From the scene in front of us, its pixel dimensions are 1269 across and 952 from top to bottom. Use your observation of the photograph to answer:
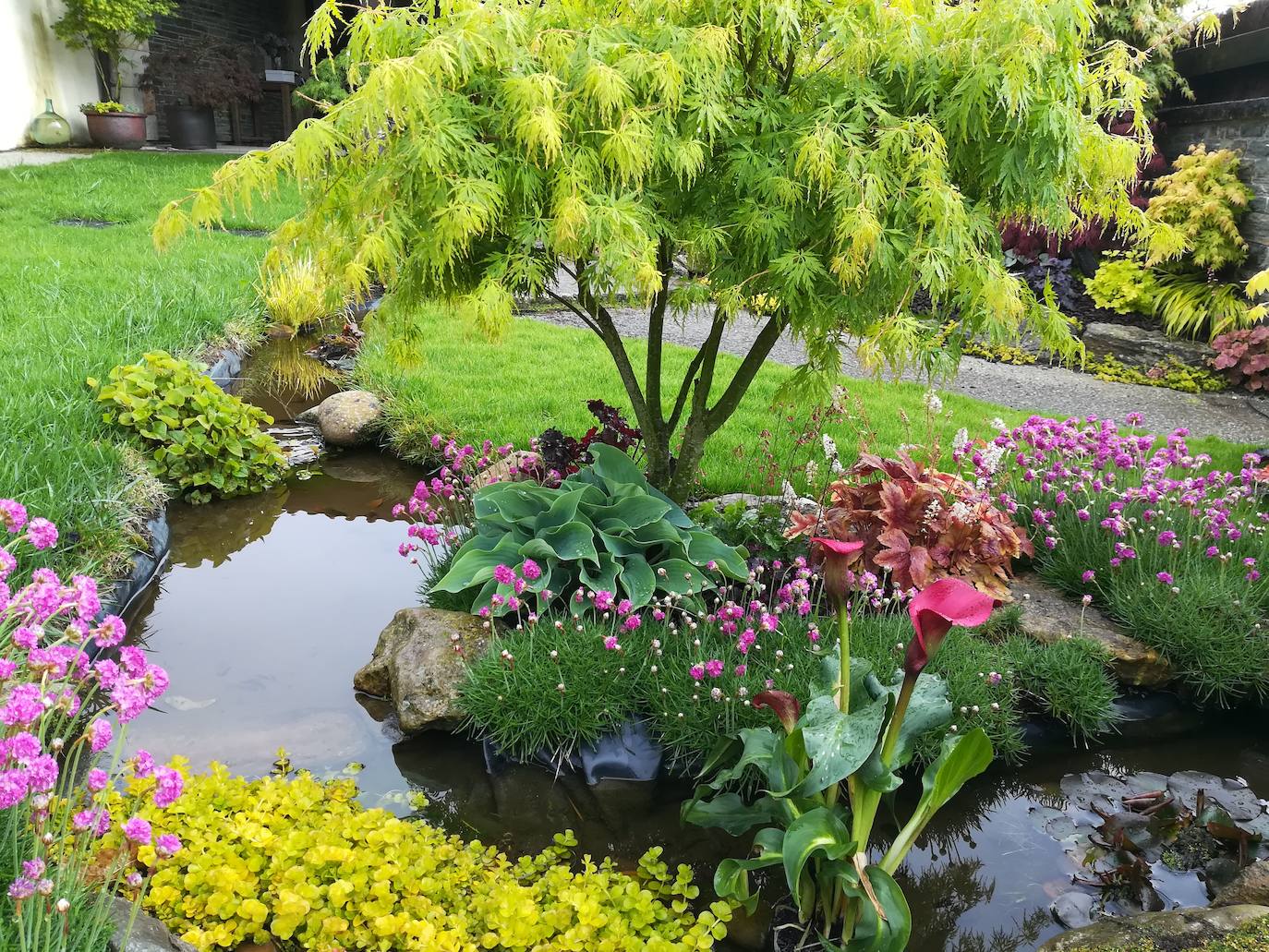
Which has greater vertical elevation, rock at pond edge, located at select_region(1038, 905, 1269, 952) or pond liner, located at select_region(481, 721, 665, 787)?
rock at pond edge, located at select_region(1038, 905, 1269, 952)

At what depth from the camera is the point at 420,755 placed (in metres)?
3.19

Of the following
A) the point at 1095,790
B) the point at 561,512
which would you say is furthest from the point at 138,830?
the point at 1095,790

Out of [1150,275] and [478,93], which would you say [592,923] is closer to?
[478,93]

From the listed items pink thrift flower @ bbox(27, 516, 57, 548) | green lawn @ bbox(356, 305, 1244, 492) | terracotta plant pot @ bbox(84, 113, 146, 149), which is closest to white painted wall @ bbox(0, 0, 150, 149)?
terracotta plant pot @ bbox(84, 113, 146, 149)

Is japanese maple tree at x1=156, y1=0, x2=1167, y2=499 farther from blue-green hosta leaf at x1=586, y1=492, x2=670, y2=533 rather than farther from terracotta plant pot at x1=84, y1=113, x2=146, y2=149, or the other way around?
terracotta plant pot at x1=84, y1=113, x2=146, y2=149

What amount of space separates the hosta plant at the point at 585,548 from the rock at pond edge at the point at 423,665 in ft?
0.40

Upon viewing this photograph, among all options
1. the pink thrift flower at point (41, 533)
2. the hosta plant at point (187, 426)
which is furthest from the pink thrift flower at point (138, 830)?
the hosta plant at point (187, 426)

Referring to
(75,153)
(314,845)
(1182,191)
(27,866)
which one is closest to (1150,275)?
(1182,191)

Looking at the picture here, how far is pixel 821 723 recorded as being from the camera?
218cm

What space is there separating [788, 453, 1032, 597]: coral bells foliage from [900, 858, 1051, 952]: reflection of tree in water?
909 mm

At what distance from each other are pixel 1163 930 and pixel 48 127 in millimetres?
15480

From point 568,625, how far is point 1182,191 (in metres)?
7.71

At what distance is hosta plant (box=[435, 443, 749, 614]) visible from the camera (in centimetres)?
336

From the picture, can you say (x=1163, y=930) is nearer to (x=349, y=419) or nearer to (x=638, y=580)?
(x=638, y=580)
